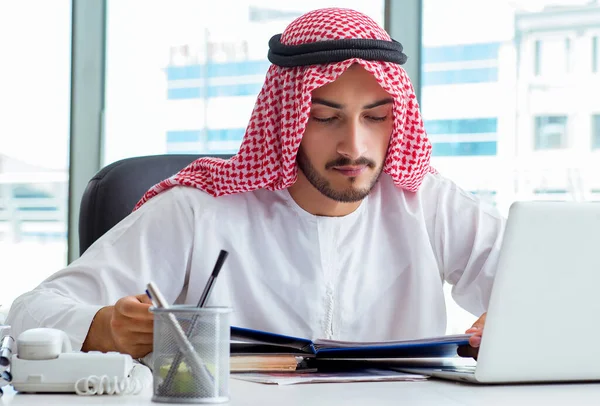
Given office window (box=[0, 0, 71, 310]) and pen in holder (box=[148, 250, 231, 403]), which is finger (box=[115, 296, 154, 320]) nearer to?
pen in holder (box=[148, 250, 231, 403])

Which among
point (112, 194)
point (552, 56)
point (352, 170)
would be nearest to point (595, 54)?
point (552, 56)

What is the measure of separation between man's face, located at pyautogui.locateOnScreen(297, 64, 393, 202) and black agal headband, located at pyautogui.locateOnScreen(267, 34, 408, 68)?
54 millimetres

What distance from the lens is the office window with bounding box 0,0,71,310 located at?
161 inches

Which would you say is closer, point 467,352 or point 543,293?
point 543,293

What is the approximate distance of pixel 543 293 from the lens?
1.08 m

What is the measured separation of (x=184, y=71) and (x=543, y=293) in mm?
3277

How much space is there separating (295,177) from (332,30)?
34cm

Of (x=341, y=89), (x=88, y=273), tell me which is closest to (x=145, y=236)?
(x=88, y=273)

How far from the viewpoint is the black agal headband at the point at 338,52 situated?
6.05 feet

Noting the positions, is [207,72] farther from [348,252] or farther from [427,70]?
[348,252]

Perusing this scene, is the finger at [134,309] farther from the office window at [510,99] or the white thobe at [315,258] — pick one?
the office window at [510,99]

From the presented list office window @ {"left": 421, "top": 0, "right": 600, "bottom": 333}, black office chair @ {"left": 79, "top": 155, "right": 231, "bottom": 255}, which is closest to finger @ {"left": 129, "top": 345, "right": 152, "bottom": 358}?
black office chair @ {"left": 79, "top": 155, "right": 231, "bottom": 255}

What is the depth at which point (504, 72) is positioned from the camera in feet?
12.7

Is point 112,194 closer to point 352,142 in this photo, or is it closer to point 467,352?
point 352,142
